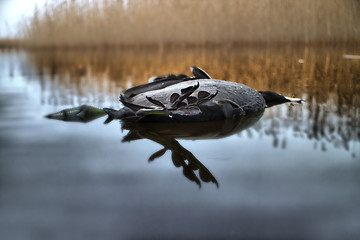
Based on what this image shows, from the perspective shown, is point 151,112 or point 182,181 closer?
point 182,181

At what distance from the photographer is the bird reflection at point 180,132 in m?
0.96

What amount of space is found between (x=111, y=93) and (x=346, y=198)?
1.77m

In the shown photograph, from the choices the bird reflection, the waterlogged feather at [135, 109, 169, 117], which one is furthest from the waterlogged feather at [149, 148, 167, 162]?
the waterlogged feather at [135, 109, 169, 117]

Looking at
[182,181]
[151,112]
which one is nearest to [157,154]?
[182,181]

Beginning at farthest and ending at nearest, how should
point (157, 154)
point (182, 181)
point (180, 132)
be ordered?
point (180, 132)
point (157, 154)
point (182, 181)

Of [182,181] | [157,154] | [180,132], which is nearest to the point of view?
[182,181]

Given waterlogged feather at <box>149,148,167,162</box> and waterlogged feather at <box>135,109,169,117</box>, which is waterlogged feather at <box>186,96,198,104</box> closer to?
waterlogged feather at <box>135,109,169,117</box>

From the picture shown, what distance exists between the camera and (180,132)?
1.37 metres

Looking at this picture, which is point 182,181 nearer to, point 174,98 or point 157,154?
point 157,154

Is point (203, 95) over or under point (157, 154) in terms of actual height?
over

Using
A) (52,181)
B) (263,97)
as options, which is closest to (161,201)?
(52,181)

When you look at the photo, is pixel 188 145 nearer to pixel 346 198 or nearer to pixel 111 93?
pixel 346 198

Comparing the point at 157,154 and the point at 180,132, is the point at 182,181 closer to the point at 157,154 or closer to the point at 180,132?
the point at 157,154

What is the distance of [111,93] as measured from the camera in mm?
2354
